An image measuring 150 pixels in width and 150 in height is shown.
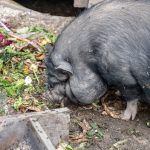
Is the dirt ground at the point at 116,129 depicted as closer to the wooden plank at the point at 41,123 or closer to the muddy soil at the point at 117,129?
the muddy soil at the point at 117,129

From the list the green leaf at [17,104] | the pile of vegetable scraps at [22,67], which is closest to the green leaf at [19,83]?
the pile of vegetable scraps at [22,67]

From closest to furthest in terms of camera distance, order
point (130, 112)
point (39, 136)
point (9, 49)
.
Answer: point (39, 136) < point (130, 112) < point (9, 49)

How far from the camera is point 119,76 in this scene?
13.1ft

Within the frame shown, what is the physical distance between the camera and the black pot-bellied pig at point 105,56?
154 inches

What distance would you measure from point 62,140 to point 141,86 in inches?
29.7

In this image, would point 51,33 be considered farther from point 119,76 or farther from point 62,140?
point 62,140

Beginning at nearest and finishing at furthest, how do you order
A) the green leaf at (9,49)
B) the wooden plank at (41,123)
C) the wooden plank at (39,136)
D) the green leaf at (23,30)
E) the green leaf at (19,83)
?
the wooden plank at (39,136) < the wooden plank at (41,123) < the green leaf at (19,83) < the green leaf at (9,49) < the green leaf at (23,30)

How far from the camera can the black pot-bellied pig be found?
12.8 feet

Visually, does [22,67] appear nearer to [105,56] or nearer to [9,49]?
[9,49]

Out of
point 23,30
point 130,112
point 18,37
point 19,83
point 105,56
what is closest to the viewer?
point 105,56

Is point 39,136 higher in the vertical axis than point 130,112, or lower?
higher

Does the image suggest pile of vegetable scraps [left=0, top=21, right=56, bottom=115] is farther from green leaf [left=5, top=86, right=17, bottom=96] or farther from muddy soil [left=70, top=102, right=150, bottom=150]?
muddy soil [left=70, top=102, right=150, bottom=150]

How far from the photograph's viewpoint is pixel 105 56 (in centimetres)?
398

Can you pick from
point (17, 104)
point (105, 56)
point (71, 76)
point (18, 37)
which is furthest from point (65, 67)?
point (18, 37)
